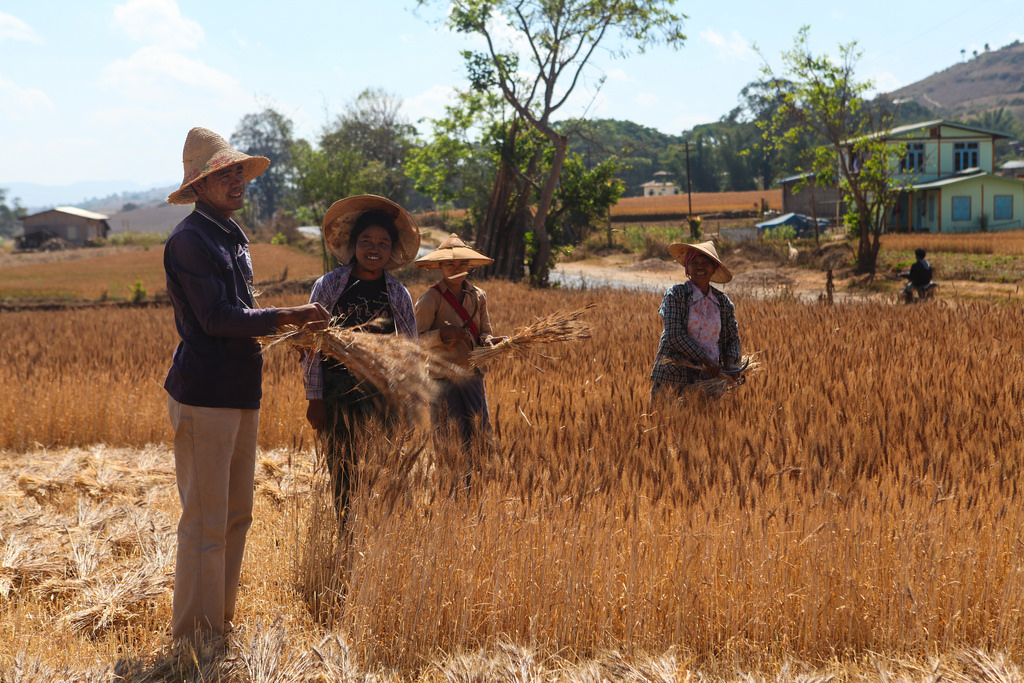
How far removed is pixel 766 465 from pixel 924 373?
2.63m

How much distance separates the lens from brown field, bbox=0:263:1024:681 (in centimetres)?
→ 297

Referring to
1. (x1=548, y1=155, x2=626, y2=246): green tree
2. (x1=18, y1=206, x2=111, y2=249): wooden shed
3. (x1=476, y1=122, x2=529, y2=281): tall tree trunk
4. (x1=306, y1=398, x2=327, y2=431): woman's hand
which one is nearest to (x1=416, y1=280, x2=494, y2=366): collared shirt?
(x1=306, y1=398, x2=327, y2=431): woman's hand

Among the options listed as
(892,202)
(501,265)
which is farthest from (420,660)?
(892,202)

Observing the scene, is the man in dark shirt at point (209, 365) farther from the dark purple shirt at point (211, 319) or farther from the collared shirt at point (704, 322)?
the collared shirt at point (704, 322)

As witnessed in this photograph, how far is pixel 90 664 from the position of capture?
304cm

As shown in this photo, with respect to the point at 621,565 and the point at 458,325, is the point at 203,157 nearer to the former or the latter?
the point at 458,325

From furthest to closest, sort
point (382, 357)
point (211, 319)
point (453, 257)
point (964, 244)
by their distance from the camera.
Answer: point (964, 244) < point (453, 257) < point (382, 357) < point (211, 319)

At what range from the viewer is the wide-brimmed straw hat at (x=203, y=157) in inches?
125

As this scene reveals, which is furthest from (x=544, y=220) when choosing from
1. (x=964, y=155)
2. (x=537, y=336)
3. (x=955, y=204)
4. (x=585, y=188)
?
(x=964, y=155)

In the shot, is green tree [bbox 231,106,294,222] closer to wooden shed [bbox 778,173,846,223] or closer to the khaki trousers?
wooden shed [bbox 778,173,846,223]

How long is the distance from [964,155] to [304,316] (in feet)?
156

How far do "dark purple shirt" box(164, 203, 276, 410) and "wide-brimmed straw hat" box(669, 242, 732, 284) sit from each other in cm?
263

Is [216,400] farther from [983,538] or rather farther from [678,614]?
[983,538]

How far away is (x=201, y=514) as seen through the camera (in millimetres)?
3143
